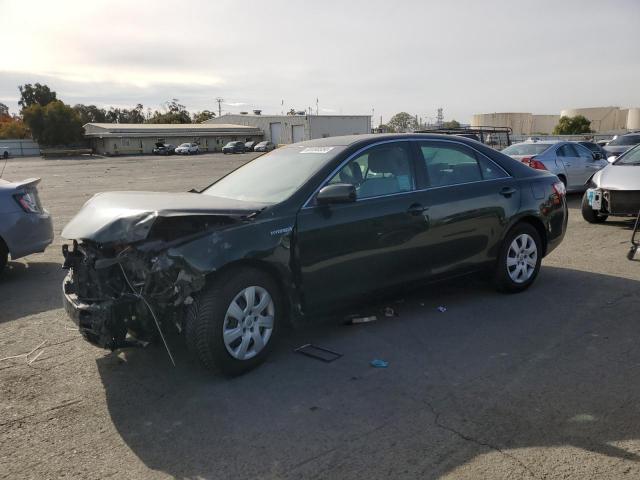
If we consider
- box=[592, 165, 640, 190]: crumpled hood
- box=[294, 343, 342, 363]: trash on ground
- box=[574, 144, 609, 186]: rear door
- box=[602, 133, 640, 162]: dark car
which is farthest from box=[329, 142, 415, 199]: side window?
box=[602, 133, 640, 162]: dark car

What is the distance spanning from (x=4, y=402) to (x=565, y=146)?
1393 cm

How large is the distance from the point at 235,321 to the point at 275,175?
1557 mm

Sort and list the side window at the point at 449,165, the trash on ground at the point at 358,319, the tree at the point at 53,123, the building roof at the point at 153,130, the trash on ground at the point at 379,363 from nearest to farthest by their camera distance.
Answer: the trash on ground at the point at 379,363 → the trash on ground at the point at 358,319 → the side window at the point at 449,165 → the tree at the point at 53,123 → the building roof at the point at 153,130

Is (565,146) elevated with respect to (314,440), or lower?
elevated

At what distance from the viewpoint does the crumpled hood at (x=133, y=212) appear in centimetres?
382

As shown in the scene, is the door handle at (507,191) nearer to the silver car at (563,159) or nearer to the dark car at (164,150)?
the silver car at (563,159)

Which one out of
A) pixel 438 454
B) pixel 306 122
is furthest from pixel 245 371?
pixel 306 122

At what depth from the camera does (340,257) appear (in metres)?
4.59

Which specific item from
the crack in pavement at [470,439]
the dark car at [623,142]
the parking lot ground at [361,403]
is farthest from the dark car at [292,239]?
the dark car at [623,142]

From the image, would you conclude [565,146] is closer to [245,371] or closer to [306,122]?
[245,371]

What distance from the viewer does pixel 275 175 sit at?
505 cm

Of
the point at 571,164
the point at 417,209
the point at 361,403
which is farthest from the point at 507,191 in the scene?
the point at 571,164

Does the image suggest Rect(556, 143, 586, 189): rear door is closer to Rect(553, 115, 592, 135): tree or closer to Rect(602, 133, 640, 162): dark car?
Rect(602, 133, 640, 162): dark car

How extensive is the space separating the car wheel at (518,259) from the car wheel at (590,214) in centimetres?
465
